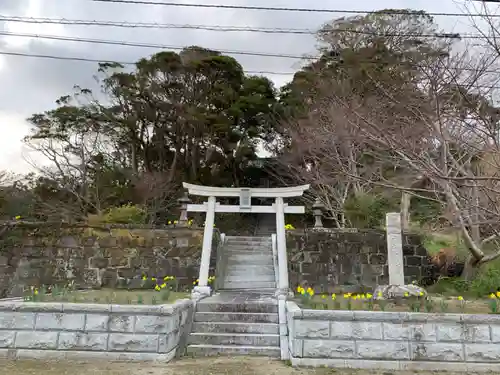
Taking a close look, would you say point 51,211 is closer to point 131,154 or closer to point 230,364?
point 131,154

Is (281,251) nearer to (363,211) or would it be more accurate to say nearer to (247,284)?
(247,284)

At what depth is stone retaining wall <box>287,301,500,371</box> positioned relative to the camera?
17.1ft

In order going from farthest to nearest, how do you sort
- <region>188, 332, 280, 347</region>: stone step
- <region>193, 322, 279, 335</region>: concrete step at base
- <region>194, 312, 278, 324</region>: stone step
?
<region>194, 312, 278, 324</region>: stone step
<region>193, 322, 279, 335</region>: concrete step at base
<region>188, 332, 280, 347</region>: stone step

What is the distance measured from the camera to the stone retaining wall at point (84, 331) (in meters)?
5.36

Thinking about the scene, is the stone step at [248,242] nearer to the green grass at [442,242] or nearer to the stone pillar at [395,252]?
the stone pillar at [395,252]

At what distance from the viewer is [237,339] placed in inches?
248

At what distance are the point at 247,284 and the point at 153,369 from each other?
5544mm

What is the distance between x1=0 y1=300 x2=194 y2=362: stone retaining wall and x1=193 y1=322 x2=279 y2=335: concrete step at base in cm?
123

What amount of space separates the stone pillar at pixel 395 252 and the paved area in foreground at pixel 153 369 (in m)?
3.33

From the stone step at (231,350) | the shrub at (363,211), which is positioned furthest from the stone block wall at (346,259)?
the stone step at (231,350)

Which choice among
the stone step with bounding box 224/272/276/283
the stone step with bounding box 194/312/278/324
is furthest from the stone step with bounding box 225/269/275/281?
the stone step with bounding box 194/312/278/324

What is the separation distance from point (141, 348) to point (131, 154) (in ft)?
50.3

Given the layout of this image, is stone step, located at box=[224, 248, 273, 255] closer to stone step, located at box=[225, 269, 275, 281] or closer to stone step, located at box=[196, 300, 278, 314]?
stone step, located at box=[225, 269, 275, 281]

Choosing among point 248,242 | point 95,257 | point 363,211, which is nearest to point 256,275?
point 248,242
